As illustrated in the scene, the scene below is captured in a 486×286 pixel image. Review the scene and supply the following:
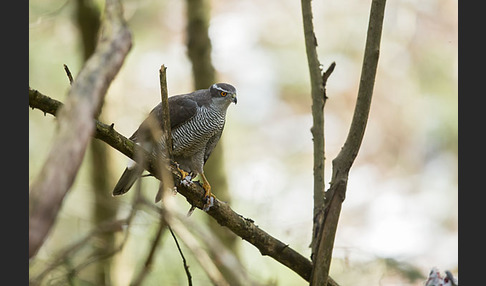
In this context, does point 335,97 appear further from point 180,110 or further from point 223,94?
point 180,110

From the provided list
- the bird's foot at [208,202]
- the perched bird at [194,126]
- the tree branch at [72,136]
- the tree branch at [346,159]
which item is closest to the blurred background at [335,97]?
the perched bird at [194,126]

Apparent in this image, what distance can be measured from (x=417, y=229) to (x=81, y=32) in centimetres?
695

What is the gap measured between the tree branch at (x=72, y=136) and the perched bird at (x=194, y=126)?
3282 millimetres

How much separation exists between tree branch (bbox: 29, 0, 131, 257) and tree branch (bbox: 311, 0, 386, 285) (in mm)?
2475

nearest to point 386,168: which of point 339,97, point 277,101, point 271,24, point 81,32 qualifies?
point 339,97

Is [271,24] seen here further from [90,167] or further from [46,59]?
[90,167]

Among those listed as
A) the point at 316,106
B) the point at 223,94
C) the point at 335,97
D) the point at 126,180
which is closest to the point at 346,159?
the point at 316,106

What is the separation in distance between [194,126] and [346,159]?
1.65 metres

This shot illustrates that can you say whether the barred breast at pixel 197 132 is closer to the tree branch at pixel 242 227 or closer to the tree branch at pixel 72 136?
the tree branch at pixel 242 227

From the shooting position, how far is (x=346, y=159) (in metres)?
4.03

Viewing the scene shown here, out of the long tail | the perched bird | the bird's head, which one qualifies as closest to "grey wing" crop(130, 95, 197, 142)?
the perched bird

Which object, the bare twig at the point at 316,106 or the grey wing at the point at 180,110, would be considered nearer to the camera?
the bare twig at the point at 316,106

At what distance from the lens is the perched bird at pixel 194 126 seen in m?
5.09

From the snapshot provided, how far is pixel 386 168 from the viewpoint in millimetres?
12234
